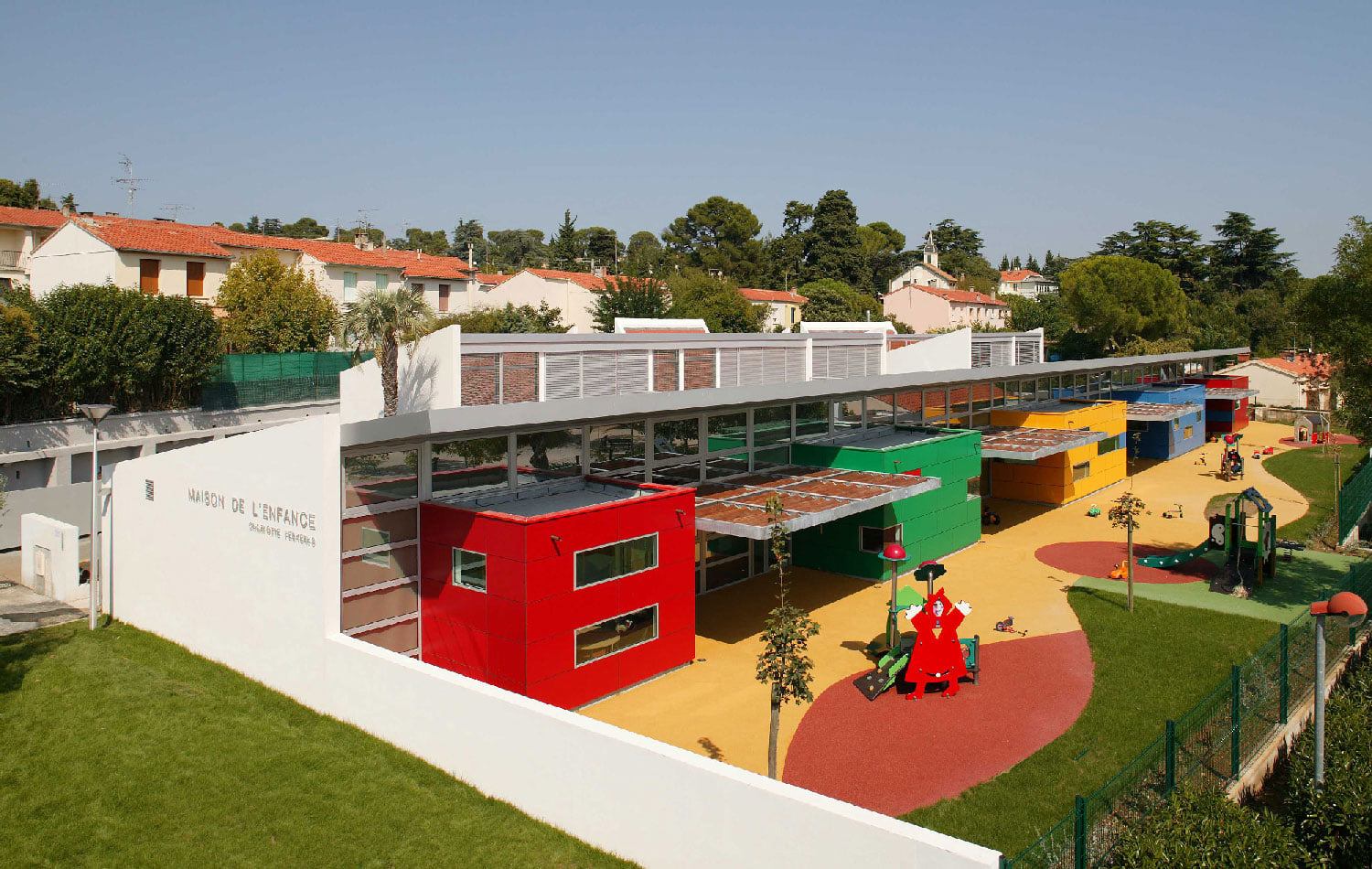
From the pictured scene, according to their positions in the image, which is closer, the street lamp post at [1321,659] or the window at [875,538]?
the street lamp post at [1321,659]

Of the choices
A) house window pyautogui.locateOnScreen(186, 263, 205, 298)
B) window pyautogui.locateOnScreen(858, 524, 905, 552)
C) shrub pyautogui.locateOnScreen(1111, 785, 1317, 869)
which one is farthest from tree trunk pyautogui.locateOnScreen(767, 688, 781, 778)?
house window pyautogui.locateOnScreen(186, 263, 205, 298)

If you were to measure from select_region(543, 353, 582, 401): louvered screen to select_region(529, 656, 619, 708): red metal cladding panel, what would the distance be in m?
4.16

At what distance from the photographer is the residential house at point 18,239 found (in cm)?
4366

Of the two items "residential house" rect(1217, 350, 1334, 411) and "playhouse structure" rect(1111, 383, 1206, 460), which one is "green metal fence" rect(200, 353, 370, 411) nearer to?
"playhouse structure" rect(1111, 383, 1206, 460)

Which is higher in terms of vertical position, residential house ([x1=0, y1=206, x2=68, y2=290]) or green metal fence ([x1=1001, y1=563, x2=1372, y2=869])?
residential house ([x1=0, y1=206, x2=68, y2=290])

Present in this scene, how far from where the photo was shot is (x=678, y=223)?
4281 inches

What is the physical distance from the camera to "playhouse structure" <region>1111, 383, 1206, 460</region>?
121ft

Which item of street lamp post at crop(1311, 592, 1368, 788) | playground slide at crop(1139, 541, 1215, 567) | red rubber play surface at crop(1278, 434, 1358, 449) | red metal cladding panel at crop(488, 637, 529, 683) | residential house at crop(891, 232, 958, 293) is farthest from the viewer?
residential house at crop(891, 232, 958, 293)

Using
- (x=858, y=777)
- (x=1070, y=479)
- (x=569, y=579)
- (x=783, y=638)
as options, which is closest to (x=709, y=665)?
(x=569, y=579)

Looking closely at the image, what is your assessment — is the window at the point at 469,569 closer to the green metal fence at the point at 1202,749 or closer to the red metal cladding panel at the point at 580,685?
the red metal cladding panel at the point at 580,685

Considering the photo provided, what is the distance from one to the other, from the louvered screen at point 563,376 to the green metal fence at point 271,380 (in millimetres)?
24849

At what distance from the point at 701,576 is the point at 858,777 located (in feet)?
27.7

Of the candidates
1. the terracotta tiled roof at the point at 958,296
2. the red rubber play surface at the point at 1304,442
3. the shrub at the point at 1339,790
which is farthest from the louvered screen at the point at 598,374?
the terracotta tiled roof at the point at 958,296

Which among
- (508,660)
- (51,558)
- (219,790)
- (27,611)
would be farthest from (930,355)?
(27,611)
